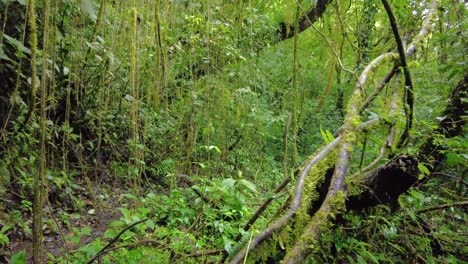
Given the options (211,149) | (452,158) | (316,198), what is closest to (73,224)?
(211,149)

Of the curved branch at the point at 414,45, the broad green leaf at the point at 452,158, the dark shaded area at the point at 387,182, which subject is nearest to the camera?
the dark shaded area at the point at 387,182

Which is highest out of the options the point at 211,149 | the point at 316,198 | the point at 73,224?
the point at 316,198

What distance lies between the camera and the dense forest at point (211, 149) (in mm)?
1449

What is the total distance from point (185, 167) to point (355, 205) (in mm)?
2457

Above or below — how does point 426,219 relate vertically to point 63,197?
above

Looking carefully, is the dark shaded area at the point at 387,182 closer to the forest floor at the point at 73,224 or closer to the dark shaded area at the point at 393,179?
the dark shaded area at the point at 393,179

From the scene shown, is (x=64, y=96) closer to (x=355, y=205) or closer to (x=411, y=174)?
(x=355, y=205)

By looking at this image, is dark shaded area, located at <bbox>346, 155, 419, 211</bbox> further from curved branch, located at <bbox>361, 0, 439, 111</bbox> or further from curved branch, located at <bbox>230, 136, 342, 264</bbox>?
curved branch, located at <bbox>361, 0, 439, 111</bbox>

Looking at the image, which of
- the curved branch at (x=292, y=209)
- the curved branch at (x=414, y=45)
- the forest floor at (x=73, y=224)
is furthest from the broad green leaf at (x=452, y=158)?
the forest floor at (x=73, y=224)

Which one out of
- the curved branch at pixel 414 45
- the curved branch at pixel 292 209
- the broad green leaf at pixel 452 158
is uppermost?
the curved branch at pixel 414 45

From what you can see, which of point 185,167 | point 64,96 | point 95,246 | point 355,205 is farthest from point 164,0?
point 355,205

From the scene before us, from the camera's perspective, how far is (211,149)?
305 cm

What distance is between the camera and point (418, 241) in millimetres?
1910

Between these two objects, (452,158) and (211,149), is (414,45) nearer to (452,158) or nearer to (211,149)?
(452,158)
